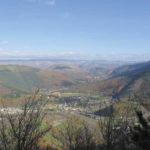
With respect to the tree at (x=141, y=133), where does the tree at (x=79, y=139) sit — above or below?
below

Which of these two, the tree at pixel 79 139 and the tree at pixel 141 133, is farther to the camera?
the tree at pixel 79 139

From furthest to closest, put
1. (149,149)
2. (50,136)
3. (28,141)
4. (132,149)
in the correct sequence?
(50,136) < (132,149) < (149,149) < (28,141)

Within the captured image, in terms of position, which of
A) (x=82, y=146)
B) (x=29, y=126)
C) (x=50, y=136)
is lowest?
(x=50, y=136)

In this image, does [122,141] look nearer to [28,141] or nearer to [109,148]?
[109,148]

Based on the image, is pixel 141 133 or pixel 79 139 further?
pixel 79 139

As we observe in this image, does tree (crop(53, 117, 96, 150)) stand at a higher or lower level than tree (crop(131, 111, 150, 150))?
lower

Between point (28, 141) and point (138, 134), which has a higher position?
point (28, 141)

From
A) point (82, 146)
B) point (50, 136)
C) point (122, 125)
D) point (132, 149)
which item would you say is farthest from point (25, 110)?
point (50, 136)

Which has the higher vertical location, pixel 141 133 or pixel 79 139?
pixel 141 133

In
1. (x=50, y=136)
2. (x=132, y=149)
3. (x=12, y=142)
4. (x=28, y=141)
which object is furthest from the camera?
(x=50, y=136)

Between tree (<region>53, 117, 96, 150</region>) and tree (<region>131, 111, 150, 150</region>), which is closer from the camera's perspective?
tree (<region>131, 111, 150, 150</region>)

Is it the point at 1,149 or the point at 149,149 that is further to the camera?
the point at 149,149
